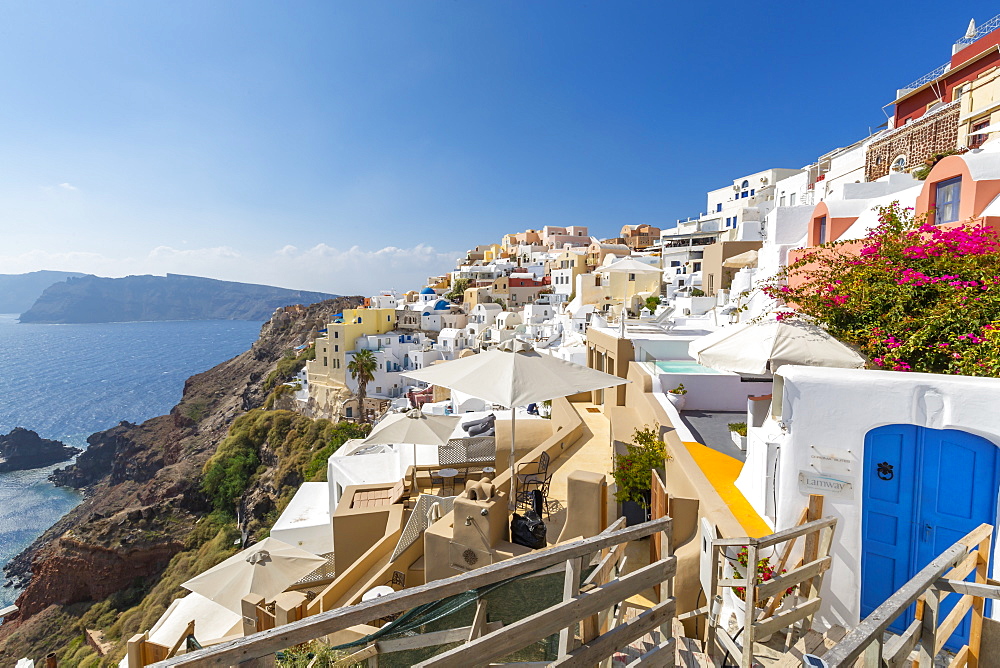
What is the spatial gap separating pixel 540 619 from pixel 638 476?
166 inches

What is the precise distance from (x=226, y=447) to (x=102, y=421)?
56364mm

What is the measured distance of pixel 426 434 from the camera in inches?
423

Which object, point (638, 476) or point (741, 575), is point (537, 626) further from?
point (638, 476)

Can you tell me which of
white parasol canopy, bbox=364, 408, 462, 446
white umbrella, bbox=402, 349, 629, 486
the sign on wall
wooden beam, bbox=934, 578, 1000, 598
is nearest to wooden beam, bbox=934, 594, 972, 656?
wooden beam, bbox=934, 578, 1000, 598

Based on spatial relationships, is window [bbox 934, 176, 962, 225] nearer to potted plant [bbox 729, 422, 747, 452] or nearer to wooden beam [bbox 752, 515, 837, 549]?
potted plant [bbox 729, 422, 747, 452]

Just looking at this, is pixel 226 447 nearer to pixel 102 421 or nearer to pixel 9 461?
pixel 9 461

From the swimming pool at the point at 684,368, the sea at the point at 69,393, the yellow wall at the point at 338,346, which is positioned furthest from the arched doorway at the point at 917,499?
the sea at the point at 69,393

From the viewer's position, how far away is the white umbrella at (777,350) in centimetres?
491

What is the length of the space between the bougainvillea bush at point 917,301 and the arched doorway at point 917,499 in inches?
45.8

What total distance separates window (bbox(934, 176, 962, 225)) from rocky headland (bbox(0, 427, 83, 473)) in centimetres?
8997

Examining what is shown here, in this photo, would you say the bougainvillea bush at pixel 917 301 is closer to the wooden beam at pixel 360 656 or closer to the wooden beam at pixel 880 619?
the wooden beam at pixel 880 619

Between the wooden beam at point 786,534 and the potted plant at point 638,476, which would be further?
the potted plant at point 638,476

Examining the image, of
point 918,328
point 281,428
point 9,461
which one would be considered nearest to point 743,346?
point 918,328

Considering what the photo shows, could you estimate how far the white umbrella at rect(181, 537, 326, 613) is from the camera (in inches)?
359
